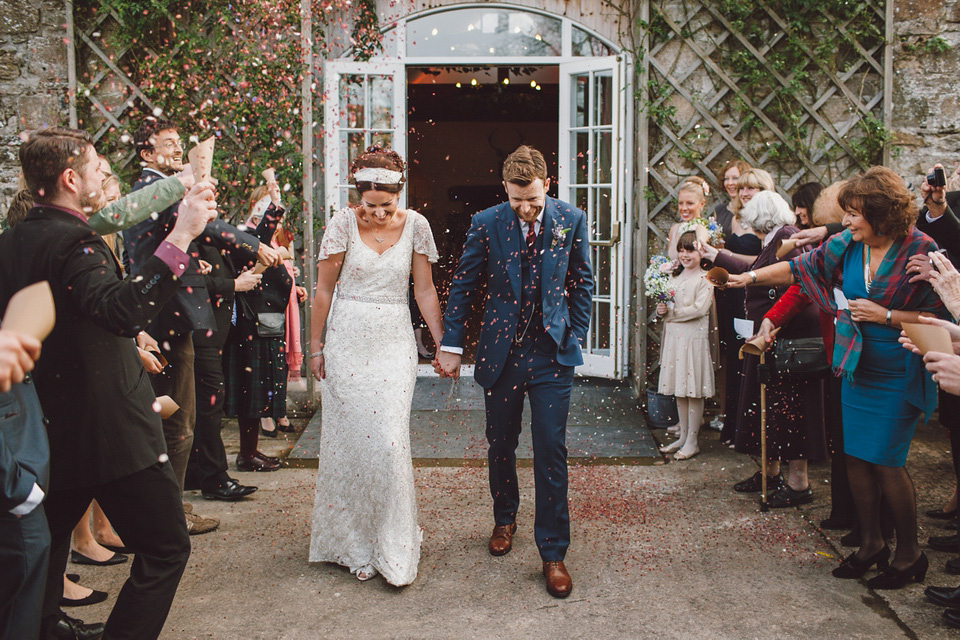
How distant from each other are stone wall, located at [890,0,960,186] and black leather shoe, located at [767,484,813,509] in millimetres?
3102

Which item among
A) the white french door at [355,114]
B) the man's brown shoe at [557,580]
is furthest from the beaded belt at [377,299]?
the white french door at [355,114]

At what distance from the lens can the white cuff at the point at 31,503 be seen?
5.93 feet

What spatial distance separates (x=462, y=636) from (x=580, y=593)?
0.54 m

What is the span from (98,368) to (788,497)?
317cm

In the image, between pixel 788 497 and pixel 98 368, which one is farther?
pixel 788 497

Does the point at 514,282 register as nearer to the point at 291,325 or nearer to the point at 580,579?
the point at 580,579

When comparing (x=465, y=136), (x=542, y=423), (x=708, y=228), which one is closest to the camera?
(x=542, y=423)

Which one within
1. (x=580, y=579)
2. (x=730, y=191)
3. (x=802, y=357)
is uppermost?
(x=730, y=191)

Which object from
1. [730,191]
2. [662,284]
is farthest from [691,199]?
[662,284]

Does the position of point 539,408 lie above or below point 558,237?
below

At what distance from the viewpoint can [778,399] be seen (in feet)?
12.8

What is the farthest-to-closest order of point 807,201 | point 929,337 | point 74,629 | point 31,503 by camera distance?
point 807,201 < point 74,629 < point 929,337 < point 31,503

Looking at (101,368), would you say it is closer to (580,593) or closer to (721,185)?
(580,593)

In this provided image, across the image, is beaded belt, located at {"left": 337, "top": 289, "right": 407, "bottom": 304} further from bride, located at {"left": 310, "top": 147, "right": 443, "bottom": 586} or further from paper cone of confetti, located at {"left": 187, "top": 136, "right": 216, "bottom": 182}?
paper cone of confetti, located at {"left": 187, "top": 136, "right": 216, "bottom": 182}
